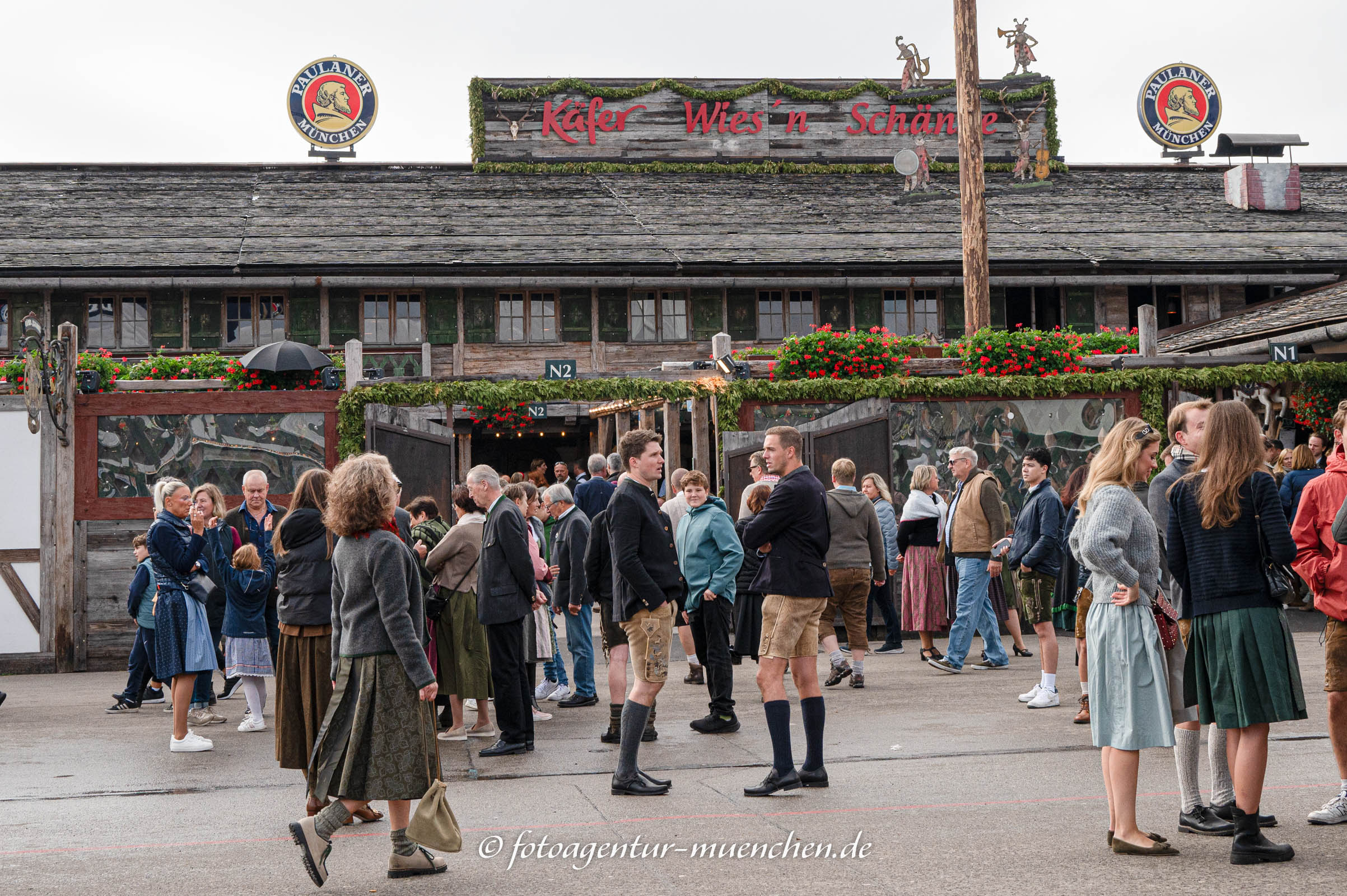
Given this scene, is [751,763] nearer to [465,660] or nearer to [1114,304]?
[465,660]

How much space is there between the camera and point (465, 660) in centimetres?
852

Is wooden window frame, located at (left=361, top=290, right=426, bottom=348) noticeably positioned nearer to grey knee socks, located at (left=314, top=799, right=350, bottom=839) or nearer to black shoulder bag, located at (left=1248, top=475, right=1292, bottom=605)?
grey knee socks, located at (left=314, top=799, right=350, bottom=839)

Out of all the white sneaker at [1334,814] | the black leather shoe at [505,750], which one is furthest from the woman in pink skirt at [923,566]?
the white sneaker at [1334,814]

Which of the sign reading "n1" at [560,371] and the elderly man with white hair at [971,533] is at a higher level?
the sign reading "n1" at [560,371]

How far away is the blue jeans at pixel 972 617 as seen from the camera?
424 inches

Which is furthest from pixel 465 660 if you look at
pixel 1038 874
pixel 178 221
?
pixel 178 221

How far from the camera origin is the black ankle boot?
5.15 metres

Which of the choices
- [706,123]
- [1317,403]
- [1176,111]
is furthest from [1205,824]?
[1176,111]

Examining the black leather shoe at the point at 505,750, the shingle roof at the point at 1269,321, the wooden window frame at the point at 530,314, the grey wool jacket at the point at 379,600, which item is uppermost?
the wooden window frame at the point at 530,314

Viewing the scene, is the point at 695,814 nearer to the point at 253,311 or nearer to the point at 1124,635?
the point at 1124,635

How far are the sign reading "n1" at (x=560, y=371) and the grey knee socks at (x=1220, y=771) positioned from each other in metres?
9.32

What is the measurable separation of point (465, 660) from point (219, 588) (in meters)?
1.92

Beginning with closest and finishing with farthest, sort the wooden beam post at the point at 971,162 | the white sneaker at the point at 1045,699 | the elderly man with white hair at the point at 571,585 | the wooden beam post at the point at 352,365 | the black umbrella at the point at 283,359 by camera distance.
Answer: the white sneaker at the point at 1045,699
the elderly man with white hair at the point at 571,585
the black umbrella at the point at 283,359
the wooden beam post at the point at 352,365
the wooden beam post at the point at 971,162

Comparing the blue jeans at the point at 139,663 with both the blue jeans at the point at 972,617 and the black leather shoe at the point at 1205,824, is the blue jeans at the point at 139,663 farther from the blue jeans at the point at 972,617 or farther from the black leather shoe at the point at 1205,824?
the black leather shoe at the point at 1205,824
